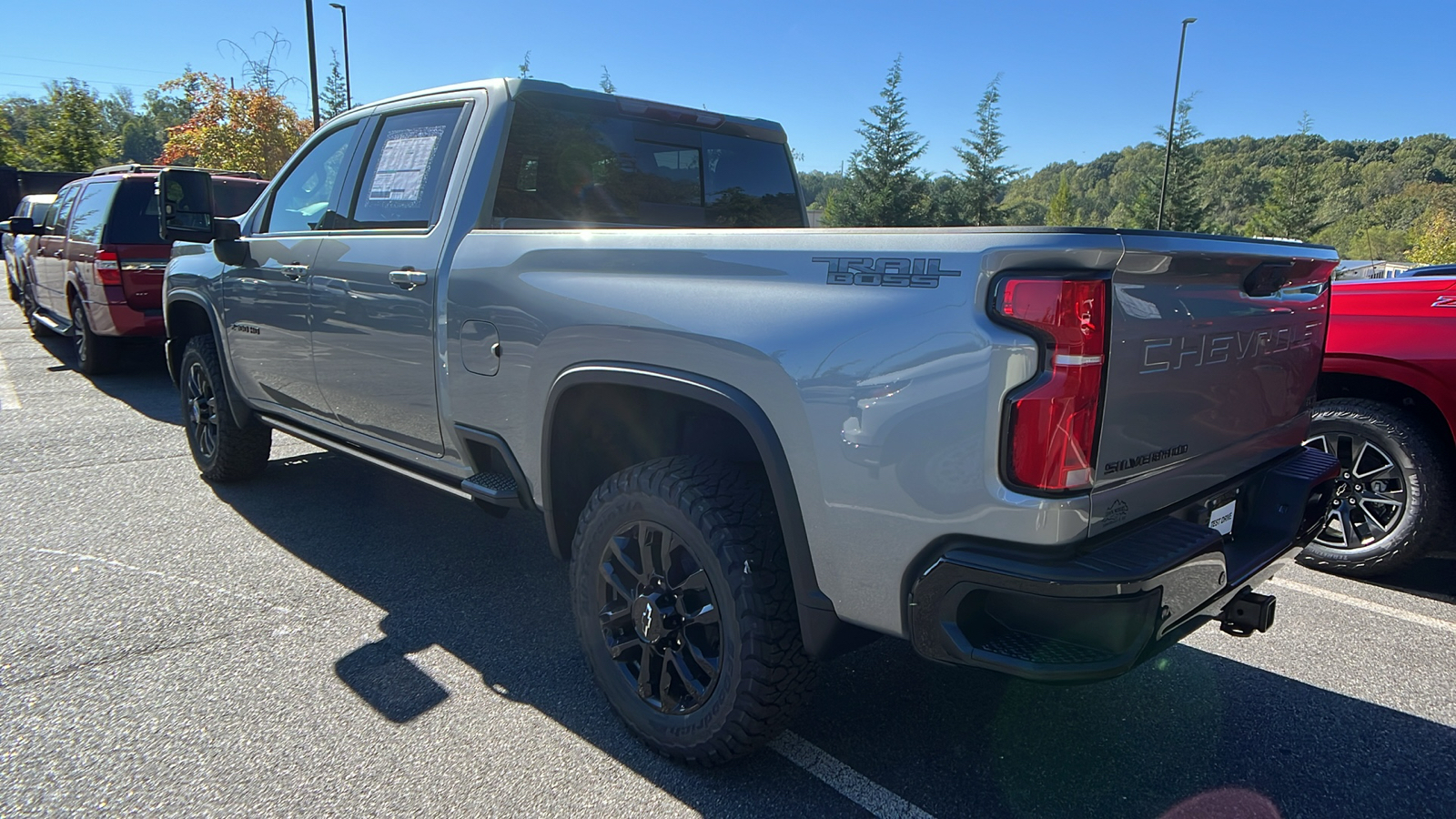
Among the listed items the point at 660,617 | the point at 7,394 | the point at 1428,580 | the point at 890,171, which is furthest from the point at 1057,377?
the point at 890,171

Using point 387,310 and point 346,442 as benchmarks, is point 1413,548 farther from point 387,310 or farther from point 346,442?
point 346,442

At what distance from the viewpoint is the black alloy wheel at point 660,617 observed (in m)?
2.44

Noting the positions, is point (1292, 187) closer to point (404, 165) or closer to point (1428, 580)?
point (1428, 580)

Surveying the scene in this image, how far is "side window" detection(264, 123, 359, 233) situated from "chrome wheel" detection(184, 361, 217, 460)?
4.21 feet

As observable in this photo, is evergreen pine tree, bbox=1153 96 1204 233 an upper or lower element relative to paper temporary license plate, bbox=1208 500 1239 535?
upper

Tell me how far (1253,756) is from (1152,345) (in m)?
1.53

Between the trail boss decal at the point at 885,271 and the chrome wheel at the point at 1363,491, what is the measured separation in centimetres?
313

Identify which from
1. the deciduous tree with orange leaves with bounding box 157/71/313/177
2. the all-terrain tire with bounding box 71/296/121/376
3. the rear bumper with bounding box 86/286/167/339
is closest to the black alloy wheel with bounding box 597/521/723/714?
the rear bumper with bounding box 86/286/167/339

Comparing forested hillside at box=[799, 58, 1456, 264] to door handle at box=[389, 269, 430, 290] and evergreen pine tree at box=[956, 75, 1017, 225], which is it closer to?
evergreen pine tree at box=[956, 75, 1017, 225]

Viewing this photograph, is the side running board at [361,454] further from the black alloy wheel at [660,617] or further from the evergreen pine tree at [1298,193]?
the evergreen pine tree at [1298,193]

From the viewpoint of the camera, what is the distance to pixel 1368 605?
3789 mm

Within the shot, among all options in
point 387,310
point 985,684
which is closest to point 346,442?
point 387,310

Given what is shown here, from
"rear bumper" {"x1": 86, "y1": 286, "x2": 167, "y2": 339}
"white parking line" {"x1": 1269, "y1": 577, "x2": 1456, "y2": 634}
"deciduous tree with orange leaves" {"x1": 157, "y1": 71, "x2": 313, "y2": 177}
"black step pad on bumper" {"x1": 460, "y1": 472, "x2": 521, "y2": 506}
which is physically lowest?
"white parking line" {"x1": 1269, "y1": 577, "x2": 1456, "y2": 634}

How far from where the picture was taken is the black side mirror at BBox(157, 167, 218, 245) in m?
4.13
